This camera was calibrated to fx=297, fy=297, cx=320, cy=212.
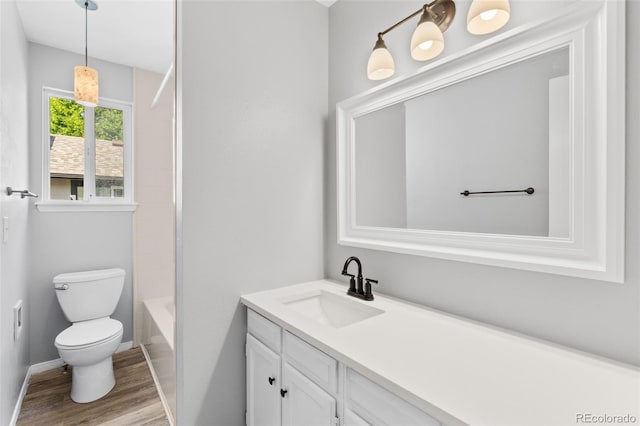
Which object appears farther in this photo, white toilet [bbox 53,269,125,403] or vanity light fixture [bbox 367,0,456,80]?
white toilet [bbox 53,269,125,403]

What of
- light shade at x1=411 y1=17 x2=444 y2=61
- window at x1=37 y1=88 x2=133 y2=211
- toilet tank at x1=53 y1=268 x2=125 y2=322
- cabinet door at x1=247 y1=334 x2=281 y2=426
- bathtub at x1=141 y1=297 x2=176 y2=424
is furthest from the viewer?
window at x1=37 y1=88 x2=133 y2=211

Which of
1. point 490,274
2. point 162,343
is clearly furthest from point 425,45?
point 162,343

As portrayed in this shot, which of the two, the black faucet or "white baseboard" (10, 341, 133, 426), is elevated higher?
the black faucet

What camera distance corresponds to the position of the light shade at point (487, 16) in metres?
0.98

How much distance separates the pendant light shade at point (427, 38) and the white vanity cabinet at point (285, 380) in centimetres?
123

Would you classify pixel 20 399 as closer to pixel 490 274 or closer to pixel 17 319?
pixel 17 319

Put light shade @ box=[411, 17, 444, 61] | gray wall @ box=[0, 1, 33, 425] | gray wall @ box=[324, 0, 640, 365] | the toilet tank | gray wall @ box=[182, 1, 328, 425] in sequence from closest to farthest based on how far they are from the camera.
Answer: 1. gray wall @ box=[324, 0, 640, 365]
2. light shade @ box=[411, 17, 444, 61]
3. gray wall @ box=[182, 1, 328, 425]
4. gray wall @ box=[0, 1, 33, 425]
5. the toilet tank

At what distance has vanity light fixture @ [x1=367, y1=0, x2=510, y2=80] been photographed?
1007 millimetres

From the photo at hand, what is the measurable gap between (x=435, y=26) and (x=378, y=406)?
1.34 metres

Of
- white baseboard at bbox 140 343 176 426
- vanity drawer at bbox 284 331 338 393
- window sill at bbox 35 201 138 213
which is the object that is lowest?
white baseboard at bbox 140 343 176 426

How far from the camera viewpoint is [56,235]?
2324 millimetres

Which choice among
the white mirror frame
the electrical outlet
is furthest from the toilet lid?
the white mirror frame

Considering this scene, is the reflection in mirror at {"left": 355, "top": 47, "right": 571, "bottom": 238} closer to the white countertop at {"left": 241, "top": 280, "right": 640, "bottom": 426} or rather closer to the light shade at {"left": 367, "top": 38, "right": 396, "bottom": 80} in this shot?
the light shade at {"left": 367, "top": 38, "right": 396, "bottom": 80}

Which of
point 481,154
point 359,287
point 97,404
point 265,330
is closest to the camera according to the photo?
point 481,154
